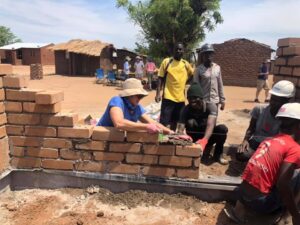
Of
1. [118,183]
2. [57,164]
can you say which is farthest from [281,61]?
[57,164]

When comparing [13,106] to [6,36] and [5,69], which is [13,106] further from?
[6,36]

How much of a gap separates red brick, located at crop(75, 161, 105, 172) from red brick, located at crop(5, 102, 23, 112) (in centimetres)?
83

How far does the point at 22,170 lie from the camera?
10.8 feet

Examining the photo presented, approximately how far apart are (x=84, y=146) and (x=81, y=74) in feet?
83.6

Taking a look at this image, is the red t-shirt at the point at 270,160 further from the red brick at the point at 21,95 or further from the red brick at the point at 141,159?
the red brick at the point at 21,95

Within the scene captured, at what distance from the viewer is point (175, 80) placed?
15.5ft

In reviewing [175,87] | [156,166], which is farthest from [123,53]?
[156,166]

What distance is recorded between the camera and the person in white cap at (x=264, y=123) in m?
3.18

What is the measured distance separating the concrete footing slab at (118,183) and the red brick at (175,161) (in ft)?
0.55

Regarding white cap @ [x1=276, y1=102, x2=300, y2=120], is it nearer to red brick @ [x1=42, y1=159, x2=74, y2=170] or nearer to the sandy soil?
the sandy soil

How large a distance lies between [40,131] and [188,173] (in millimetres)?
1627

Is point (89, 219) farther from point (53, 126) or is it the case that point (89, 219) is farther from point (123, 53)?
point (123, 53)

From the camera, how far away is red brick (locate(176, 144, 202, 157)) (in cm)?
312

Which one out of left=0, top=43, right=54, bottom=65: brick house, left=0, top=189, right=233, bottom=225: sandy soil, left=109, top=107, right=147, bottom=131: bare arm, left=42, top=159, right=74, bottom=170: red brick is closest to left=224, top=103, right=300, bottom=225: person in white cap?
left=0, top=189, right=233, bottom=225: sandy soil
